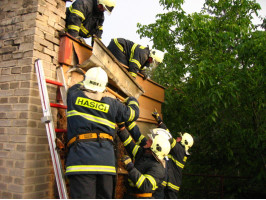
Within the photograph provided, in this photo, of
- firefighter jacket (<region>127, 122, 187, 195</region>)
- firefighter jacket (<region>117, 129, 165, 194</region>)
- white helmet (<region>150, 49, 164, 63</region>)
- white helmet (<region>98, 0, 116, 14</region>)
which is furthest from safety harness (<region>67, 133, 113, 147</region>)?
white helmet (<region>150, 49, 164, 63</region>)

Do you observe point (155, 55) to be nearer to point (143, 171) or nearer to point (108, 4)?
point (108, 4)

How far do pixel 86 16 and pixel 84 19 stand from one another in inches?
12.5

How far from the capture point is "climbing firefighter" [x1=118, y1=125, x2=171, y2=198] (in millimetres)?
3109

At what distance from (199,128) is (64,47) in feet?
16.1

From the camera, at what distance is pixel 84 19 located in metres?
4.21

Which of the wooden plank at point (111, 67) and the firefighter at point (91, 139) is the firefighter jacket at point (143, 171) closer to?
the firefighter at point (91, 139)

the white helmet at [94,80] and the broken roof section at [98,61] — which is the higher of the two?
the broken roof section at [98,61]

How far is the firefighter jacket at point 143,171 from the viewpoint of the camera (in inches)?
122

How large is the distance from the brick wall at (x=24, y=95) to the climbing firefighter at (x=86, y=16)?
1.53 ft

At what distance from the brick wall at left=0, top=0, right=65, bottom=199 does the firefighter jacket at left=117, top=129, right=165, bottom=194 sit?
1117 millimetres

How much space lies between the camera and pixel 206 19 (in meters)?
6.49

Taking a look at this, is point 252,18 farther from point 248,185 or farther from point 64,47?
point 64,47

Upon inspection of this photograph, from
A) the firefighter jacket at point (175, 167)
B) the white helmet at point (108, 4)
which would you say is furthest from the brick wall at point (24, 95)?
the firefighter jacket at point (175, 167)

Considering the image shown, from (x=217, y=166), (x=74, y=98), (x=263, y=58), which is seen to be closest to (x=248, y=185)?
(x=217, y=166)
